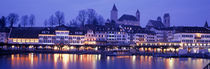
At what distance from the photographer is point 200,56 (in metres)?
72.9

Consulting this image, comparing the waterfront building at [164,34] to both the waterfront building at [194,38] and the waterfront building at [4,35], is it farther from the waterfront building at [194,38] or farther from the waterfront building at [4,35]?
the waterfront building at [4,35]

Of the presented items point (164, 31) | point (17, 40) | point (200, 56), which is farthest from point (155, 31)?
point (17, 40)

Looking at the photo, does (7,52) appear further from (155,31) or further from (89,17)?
(155,31)

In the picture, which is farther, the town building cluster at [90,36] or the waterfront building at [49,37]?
the town building cluster at [90,36]

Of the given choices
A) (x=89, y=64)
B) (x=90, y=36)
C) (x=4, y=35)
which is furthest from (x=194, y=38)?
(x=4, y=35)

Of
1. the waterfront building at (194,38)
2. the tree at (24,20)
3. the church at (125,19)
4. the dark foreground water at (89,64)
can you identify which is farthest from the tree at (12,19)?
the waterfront building at (194,38)

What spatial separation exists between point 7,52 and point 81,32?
24.5 m

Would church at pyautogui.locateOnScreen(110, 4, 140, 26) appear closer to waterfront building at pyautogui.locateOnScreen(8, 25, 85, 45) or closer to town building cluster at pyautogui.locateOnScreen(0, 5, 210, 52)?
town building cluster at pyautogui.locateOnScreen(0, 5, 210, 52)

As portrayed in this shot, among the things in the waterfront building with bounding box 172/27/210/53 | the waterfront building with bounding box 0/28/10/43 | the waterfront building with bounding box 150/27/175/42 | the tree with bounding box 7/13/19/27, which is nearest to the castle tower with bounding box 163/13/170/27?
the waterfront building with bounding box 150/27/175/42

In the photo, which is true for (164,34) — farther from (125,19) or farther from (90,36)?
(90,36)

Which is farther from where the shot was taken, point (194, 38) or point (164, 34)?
point (164, 34)

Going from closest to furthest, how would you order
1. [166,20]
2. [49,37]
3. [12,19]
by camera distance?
[49,37], [12,19], [166,20]

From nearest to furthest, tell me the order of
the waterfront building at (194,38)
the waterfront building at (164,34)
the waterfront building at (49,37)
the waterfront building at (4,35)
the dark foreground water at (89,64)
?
the dark foreground water at (89,64) < the waterfront building at (49,37) < the waterfront building at (194,38) < the waterfront building at (4,35) < the waterfront building at (164,34)

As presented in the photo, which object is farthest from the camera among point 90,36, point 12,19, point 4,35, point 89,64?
point 12,19
